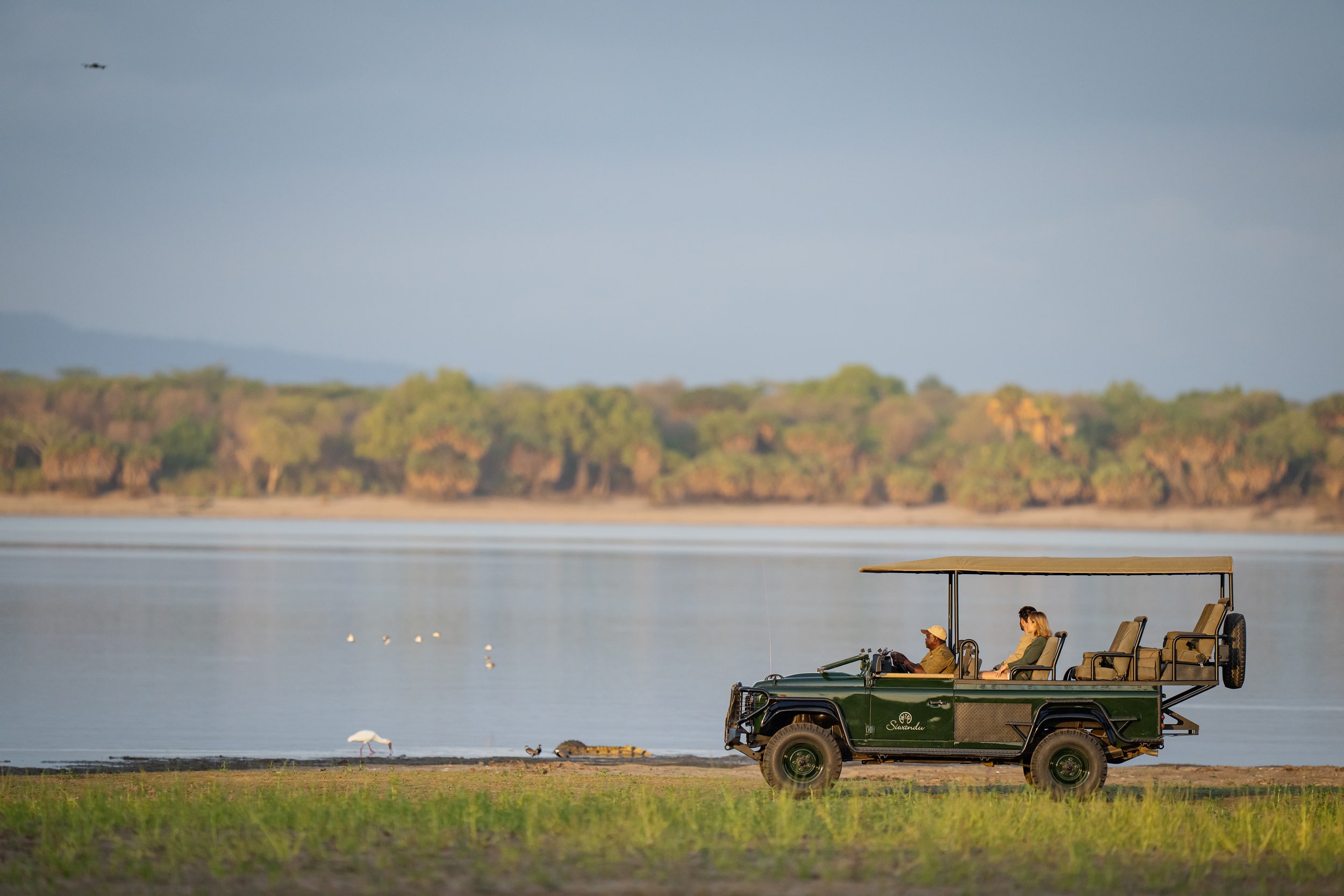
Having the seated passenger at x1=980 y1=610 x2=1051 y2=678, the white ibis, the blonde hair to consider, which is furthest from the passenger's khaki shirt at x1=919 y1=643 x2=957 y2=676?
the white ibis

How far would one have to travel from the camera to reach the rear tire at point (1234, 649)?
12.8 metres

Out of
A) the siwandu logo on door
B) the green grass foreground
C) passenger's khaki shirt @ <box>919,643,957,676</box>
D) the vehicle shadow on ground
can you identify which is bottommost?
the vehicle shadow on ground

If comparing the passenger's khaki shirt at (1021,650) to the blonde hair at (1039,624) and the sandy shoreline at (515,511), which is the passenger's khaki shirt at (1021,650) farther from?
the sandy shoreline at (515,511)

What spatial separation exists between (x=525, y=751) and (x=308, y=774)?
3.90 metres

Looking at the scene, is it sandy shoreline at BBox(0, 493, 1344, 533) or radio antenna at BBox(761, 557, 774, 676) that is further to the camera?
sandy shoreline at BBox(0, 493, 1344, 533)

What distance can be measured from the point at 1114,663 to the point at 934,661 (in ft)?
4.89

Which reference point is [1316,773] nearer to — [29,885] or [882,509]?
[29,885]

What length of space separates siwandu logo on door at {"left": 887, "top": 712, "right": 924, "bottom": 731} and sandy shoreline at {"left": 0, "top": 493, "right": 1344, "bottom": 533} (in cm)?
11070

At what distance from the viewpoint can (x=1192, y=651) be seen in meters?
12.9

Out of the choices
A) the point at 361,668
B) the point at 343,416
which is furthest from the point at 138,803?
the point at 343,416

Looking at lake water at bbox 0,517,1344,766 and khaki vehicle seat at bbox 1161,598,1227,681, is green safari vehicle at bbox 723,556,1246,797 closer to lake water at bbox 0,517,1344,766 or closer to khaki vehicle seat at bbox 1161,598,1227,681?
khaki vehicle seat at bbox 1161,598,1227,681

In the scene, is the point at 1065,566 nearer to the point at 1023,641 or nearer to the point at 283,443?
the point at 1023,641

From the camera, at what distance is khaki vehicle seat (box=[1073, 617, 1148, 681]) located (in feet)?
42.5

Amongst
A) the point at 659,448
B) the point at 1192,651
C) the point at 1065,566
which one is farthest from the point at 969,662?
the point at 659,448
